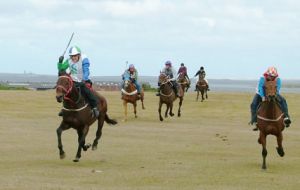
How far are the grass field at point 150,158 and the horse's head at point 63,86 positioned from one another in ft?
5.42

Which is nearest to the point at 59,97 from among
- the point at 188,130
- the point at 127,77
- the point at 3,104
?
the point at 188,130

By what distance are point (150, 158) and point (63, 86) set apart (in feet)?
10.8

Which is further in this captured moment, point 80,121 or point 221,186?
point 80,121

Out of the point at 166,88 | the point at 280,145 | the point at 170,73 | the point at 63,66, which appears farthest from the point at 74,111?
the point at 170,73

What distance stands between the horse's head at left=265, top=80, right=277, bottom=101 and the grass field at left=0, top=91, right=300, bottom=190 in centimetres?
175

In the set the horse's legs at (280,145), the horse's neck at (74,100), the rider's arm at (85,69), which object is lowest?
the horse's legs at (280,145)

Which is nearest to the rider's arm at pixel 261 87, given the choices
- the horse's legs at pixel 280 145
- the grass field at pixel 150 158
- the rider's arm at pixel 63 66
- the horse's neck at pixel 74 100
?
the horse's legs at pixel 280 145

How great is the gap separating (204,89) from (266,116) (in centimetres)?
3449

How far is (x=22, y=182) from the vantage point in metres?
13.7

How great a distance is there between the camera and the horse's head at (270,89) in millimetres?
16297

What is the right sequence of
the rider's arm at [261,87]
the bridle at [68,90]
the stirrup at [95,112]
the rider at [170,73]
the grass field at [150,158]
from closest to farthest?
the grass field at [150,158] → the bridle at [68,90] → the rider's arm at [261,87] → the stirrup at [95,112] → the rider at [170,73]

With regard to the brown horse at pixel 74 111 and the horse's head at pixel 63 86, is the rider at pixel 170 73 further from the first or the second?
the horse's head at pixel 63 86

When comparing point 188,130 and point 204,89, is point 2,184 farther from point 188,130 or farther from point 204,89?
point 204,89

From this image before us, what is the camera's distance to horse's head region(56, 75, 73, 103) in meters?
16.1
